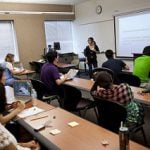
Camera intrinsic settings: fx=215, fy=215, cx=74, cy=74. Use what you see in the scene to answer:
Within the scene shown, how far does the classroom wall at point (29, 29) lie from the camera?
760cm

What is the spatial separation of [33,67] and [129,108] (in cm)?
599

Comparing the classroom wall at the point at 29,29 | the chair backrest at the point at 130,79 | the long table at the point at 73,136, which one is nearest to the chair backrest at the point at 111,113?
the long table at the point at 73,136

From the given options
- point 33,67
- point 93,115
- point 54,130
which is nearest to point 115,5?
point 33,67

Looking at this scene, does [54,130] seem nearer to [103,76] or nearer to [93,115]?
[103,76]

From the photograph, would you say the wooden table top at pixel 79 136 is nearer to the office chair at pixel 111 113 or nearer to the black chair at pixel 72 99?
the office chair at pixel 111 113

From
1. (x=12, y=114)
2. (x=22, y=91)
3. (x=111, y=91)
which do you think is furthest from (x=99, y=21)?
(x=12, y=114)

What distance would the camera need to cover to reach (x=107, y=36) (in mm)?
7414

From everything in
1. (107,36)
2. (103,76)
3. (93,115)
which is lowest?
(93,115)

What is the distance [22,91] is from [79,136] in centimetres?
127

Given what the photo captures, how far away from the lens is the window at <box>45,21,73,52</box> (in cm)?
857

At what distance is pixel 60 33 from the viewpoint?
8.88 meters

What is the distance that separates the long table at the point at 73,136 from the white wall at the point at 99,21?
5103 mm

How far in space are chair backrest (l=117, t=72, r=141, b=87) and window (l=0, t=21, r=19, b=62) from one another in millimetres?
5098

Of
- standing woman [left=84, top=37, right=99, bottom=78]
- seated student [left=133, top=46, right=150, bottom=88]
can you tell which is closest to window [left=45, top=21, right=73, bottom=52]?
standing woman [left=84, top=37, right=99, bottom=78]
